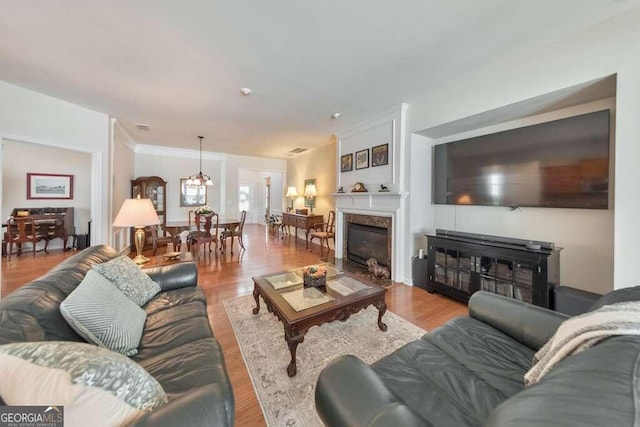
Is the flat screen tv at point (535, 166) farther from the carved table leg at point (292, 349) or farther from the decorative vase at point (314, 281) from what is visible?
the carved table leg at point (292, 349)

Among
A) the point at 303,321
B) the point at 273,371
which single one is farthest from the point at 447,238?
the point at 273,371

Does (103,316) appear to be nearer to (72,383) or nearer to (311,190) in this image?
(72,383)

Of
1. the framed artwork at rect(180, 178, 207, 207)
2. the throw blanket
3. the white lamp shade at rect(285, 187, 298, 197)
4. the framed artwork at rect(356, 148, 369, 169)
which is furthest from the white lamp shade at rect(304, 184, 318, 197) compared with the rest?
the throw blanket

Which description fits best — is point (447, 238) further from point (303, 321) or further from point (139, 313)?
point (139, 313)

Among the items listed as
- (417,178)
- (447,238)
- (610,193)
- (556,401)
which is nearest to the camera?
(556,401)

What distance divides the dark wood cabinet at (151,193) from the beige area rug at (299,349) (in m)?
4.18

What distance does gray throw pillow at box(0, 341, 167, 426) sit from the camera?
63 centimetres

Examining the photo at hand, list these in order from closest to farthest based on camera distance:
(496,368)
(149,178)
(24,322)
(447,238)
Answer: (24,322) → (496,368) → (447,238) → (149,178)

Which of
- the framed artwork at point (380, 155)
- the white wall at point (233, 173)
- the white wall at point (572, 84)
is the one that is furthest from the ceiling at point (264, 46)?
the white wall at point (233, 173)

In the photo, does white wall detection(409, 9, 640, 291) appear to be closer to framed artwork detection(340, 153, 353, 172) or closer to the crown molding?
framed artwork detection(340, 153, 353, 172)

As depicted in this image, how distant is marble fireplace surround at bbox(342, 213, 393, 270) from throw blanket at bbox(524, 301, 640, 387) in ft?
9.26

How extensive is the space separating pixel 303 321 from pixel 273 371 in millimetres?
426

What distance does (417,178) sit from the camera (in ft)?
11.4

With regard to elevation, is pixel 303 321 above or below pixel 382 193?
below
